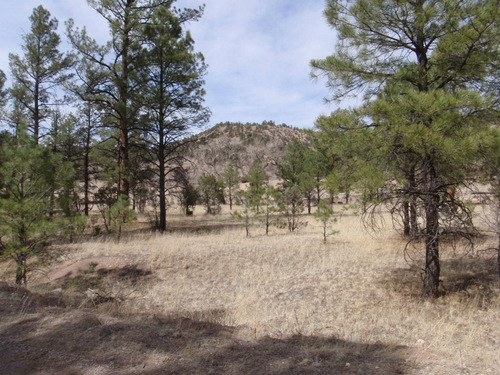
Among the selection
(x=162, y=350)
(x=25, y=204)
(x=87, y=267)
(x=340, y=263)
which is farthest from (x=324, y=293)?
(x=25, y=204)

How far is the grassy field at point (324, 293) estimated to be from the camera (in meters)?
4.38

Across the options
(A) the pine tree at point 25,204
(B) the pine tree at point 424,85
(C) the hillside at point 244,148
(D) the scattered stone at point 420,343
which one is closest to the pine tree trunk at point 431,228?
(B) the pine tree at point 424,85

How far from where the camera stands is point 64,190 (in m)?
8.45

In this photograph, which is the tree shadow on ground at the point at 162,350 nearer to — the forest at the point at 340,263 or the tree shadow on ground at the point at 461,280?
the forest at the point at 340,263

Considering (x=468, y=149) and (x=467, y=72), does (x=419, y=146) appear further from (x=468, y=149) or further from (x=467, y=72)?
(x=467, y=72)

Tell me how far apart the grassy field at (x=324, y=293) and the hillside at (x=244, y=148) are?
54531 mm

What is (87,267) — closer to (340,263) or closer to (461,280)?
(340,263)

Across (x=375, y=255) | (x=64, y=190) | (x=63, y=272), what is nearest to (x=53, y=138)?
(x=64, y=190)

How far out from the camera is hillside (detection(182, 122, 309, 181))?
68.4 metres

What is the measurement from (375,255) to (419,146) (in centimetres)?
528

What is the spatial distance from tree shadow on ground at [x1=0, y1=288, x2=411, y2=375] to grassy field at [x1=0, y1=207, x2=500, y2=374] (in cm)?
10

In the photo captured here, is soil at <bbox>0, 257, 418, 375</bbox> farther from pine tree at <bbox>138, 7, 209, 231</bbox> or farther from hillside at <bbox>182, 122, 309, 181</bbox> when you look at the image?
hillside at <bbox>182, 122, 309, 181</bbox>

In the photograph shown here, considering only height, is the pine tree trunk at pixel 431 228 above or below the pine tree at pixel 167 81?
below

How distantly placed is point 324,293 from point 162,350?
4.71 m
